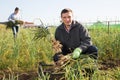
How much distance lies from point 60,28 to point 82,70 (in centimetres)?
84

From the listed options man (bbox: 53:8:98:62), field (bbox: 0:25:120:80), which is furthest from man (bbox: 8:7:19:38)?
man (bbox: 53:8:98:62)

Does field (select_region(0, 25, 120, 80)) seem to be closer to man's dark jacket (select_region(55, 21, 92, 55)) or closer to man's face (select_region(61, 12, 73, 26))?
man's dark jacket (select_region(55, 21, 92, 55))

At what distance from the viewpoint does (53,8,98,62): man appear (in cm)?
446

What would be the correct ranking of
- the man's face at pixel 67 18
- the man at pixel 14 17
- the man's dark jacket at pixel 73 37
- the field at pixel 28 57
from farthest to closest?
the man at pixel 14 17
the field at pixel 28 57
the man's dark jacket at pixel 73 37
the man's face at pixel 67 18

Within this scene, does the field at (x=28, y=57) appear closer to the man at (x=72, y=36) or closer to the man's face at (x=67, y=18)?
the man at (x=72, y=36)

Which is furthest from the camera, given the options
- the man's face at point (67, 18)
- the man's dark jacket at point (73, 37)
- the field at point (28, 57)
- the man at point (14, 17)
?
the man at point (14, 17)

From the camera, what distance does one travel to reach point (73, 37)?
4645mm

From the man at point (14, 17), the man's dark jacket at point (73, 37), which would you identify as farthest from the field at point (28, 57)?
the man at point (14, 17)

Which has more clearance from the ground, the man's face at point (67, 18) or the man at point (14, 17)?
the man's face at point (67, 18)

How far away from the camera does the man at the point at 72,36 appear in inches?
175

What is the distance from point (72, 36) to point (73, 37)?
0.02m

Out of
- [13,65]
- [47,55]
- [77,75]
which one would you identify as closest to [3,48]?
[13,65]

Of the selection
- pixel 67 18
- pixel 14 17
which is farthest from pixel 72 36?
pixel 14 17

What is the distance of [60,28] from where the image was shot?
4746 mm
